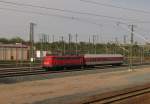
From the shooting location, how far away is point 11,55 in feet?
286

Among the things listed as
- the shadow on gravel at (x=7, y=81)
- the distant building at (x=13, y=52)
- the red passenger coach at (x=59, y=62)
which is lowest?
the shadow on gravel at (x=7, y=81)

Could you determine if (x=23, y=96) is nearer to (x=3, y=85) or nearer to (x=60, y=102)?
(x=60, y=102)

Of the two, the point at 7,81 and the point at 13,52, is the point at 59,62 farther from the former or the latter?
the point at 13,52

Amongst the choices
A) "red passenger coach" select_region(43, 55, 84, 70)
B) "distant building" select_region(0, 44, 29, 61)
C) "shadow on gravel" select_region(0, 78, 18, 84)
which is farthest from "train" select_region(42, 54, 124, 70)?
"distant building" select_region(0, 44, 29, 61)

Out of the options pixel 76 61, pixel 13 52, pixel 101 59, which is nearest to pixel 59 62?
pixel 76 61

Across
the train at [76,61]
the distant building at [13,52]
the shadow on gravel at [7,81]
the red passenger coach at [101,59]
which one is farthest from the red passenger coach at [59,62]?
the distant building at [13,52]

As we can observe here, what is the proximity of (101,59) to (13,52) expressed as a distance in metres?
31.2

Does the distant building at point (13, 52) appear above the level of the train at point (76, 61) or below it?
above

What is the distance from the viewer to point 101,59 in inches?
2509

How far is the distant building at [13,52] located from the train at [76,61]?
86.0 ft

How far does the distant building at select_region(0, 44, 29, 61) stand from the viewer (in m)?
85.2

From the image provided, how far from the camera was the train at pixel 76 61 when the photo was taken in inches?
2016

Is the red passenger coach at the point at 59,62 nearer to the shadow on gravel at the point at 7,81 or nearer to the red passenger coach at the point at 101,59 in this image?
the red passenger coach at the point at 101,59

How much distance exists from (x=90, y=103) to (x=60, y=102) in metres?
2.18
